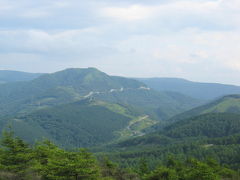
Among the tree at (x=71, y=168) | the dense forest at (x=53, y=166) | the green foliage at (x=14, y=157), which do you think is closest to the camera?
the tree at (x=71, y=168)

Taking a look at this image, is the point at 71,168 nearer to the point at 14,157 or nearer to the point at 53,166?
the point at 53,166

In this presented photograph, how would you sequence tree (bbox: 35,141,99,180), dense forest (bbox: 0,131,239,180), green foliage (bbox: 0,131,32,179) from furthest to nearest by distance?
green foliage (bbox: 0,131,32,179)
dense forest (bbox: 0,131,239,180)
tree (bbox: 35,141,99,180)

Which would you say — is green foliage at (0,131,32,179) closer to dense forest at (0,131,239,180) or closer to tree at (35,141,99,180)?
dense forest at (0,131,239,180)

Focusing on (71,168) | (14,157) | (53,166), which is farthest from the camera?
(14,157)

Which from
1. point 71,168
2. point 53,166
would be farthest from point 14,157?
point 71,168

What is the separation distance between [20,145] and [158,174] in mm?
28545

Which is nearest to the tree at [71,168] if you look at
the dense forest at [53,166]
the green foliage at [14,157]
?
the dense forest at [53,166]

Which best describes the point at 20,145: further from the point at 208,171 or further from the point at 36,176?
the point at 208,171

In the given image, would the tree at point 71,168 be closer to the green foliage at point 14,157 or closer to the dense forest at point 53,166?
the dense forest at point 53,166

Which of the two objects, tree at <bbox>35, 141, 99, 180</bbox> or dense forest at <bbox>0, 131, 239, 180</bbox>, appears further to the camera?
dense forest at <bbox>0, 131, 239, 180</bbox>

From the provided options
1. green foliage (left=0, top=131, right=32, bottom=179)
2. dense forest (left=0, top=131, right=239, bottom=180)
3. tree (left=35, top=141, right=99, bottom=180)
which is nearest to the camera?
tree (left=35, top=141, right=99, bottom=180)

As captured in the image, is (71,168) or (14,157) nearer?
(71,168)

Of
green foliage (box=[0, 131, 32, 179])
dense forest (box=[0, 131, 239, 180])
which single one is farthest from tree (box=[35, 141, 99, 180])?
green foliage (box=[0, 131, 32, 179])

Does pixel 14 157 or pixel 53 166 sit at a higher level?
pixel 53 166
